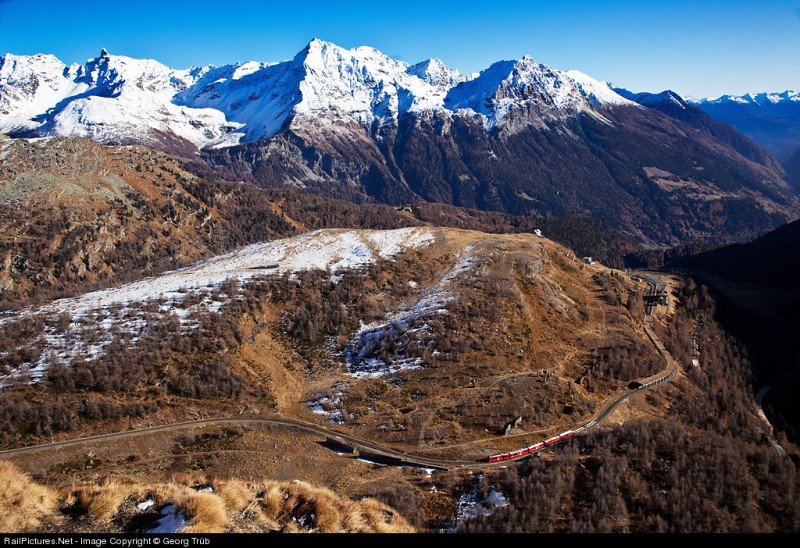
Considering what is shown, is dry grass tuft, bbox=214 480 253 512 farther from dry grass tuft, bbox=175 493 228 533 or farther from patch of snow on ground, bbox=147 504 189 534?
patch of snow on ground, bbox=147 504 189 534

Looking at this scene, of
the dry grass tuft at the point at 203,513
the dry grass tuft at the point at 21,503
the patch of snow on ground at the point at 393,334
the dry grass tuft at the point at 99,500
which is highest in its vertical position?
the dry grass tuft at the point at 21,503

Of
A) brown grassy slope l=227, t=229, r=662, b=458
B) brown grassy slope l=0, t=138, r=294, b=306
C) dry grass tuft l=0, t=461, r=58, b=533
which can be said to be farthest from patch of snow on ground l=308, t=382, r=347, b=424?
brown grassy slope l=0, t=138, r=294, b=306

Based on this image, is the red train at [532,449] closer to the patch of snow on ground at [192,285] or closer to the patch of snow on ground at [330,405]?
the patch of snow on ground at [330,405]

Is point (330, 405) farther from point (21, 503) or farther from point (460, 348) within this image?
point (21, 503)

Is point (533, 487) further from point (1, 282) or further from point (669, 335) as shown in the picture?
point (1, 282)

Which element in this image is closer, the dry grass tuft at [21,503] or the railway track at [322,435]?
the dry grass tuft at [21,503]

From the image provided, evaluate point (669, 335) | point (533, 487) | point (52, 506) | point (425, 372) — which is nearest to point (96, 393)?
point (425, 372)

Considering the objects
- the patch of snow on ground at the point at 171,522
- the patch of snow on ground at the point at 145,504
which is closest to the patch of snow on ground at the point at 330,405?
the patch of snow on ground at the point at 145,504
